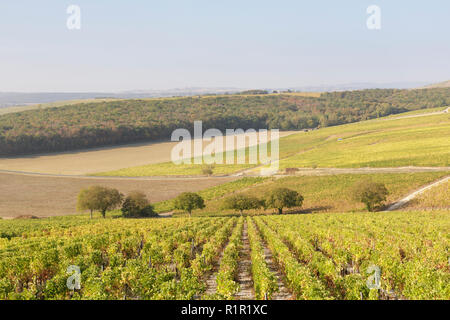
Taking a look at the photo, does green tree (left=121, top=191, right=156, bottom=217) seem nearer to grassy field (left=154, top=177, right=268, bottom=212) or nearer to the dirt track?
grassy field (left=154, top=177, right=268, bottom=212)

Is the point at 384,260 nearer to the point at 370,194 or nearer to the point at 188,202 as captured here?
the point at 370,194

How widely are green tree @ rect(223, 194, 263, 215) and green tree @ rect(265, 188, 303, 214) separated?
7.90 feet

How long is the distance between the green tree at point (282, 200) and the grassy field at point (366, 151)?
38242 millimetres

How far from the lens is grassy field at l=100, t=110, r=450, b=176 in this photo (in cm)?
9169

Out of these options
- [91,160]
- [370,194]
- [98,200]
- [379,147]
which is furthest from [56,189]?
[379,147]

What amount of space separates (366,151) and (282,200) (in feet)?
201

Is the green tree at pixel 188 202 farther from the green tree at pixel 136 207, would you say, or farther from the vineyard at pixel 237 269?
the vineyard at pixel 237 269

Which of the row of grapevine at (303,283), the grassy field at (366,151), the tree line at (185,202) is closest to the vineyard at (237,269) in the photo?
the row of grapevine at (303,283)

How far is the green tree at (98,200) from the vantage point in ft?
208

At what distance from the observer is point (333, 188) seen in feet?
239

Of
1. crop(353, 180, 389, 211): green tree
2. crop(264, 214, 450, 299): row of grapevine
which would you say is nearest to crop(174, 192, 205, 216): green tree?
crop(353, 180, 389, 211): green tree

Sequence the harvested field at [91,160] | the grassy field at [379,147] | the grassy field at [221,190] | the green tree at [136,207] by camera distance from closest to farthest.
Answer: the green tree at [136,207] → the grassy field at [221,190] → the grassy field at [379,147] → the harvested field at [91,160]
